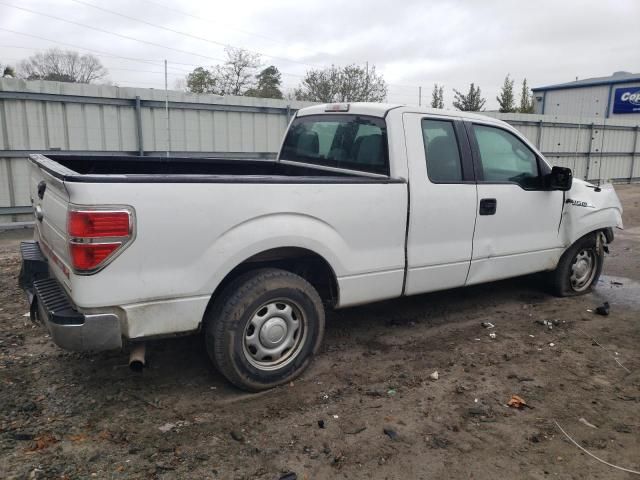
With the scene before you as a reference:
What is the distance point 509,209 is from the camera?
489 centimetres

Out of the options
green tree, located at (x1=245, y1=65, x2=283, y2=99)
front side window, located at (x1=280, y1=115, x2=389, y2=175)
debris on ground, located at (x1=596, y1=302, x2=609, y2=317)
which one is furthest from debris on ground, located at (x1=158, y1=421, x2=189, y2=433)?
green tree, located at (x1=245, y1=65, x2=283, y2=99)

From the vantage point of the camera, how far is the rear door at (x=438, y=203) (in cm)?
425

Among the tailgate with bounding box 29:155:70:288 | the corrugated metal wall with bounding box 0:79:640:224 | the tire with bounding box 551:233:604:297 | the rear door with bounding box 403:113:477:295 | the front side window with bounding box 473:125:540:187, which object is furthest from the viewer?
the corrugated metal wall with bounding box 0:79:640:224

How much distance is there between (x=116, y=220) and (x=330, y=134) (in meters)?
2.42

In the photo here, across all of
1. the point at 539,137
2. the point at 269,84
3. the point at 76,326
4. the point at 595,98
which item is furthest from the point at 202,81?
the point at 76,326

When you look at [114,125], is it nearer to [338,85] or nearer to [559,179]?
[559,179]

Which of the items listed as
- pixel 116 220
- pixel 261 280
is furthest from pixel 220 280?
pixel 116 220

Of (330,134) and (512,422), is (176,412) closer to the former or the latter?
(512,422)

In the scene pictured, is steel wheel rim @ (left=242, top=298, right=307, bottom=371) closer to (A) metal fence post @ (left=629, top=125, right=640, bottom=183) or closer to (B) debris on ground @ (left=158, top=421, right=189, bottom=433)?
(B) debris on ground @ (left=158, top=421, right=189, bottom=433)

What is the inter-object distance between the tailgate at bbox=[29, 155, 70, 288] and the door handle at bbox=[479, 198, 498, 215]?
3.26 metres

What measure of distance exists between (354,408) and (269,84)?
106 ft

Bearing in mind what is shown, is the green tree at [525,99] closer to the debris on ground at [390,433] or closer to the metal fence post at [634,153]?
the metal fence post at [634,153]

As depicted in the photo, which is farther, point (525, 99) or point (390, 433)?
point (525, 99)

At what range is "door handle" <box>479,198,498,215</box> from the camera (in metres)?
4.66
